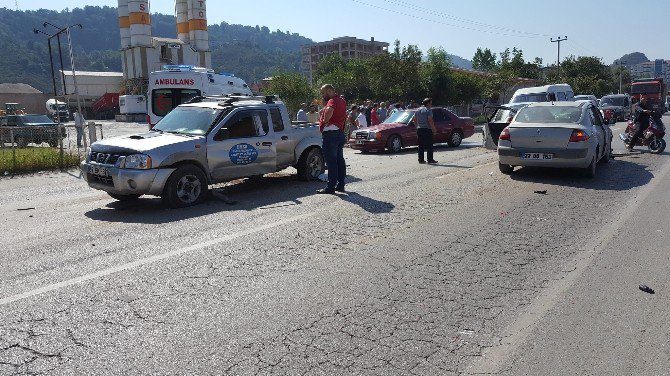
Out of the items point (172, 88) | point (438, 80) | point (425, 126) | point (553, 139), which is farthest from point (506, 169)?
point (438, 80)

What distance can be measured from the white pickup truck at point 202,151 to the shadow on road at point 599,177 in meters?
4.55

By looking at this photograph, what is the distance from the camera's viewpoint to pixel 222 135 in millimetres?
9836

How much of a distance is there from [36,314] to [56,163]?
12.6 meters

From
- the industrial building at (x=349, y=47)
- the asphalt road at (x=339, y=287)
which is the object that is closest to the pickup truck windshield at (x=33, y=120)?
the asphalt road at (x=339, y=287)

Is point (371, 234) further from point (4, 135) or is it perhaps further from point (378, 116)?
point (378, 116)

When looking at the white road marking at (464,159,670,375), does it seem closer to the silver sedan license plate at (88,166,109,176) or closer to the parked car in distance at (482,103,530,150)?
the silver sedan license plate at (88,166,109,176)

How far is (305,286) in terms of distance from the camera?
16.8 ft

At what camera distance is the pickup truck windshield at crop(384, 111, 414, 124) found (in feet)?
65.5

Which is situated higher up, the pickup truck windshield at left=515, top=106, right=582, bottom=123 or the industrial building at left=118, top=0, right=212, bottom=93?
the industrial building at left=118, top=0, right=212, bottom=93

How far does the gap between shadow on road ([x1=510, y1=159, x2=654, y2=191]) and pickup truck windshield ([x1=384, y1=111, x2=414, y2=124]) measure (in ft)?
24.2

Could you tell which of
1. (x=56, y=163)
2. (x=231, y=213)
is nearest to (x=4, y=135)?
(x=56, y=163)

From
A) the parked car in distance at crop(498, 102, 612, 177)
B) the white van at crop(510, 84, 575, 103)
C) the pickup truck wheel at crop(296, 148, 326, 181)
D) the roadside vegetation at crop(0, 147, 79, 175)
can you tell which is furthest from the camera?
the white van at crop(510, 84, 575, 103)

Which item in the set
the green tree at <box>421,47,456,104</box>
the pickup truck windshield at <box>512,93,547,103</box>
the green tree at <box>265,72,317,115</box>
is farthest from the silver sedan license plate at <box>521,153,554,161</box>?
the green tree at <box>421,47,456,104</box>

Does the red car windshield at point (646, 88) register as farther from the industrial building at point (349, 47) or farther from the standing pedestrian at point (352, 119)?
the industrial building at point (349, 47)
